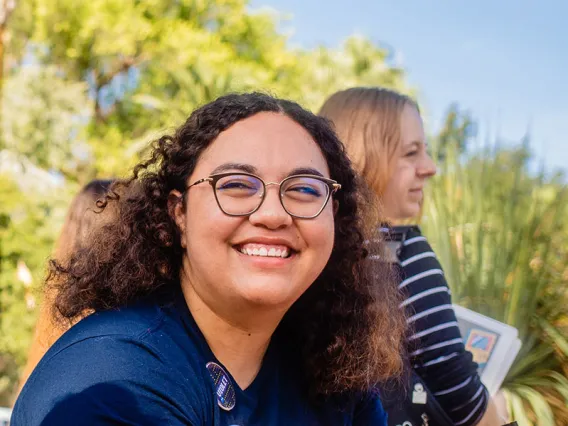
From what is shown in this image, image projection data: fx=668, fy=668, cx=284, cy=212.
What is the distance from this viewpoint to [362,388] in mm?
1936

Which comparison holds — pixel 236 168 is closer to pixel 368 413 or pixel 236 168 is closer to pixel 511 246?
pixel 368 413

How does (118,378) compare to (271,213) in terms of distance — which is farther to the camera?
(271,213)

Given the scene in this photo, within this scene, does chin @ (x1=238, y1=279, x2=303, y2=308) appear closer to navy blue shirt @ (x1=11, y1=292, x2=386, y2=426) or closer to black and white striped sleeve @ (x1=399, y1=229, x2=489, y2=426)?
navy blue shirt @ (x1=11, y1=292, x2=386, y2=426)

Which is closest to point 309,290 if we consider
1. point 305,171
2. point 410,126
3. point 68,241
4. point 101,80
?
point 305,171

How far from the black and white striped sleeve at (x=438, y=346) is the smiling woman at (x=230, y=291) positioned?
A: 25 cm

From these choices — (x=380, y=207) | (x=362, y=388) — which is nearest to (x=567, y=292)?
(x=380, y=207)

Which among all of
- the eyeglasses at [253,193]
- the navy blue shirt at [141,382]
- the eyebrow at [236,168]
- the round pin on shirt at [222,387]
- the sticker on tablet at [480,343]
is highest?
the eyebrow at [236,168]

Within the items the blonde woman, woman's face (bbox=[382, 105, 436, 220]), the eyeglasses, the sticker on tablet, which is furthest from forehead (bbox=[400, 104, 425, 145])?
the eyeglasses

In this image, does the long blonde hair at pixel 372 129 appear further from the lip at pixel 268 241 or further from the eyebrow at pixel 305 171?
the lip at pixel 268 241

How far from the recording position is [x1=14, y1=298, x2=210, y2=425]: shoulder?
1.28m

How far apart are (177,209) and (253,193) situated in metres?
0.29

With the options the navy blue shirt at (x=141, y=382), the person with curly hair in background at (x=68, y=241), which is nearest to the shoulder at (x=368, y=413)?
the navy blue shirt at (x=141, y=382)

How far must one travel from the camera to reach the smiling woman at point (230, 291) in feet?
4.63

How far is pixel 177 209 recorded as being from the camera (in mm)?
1827
